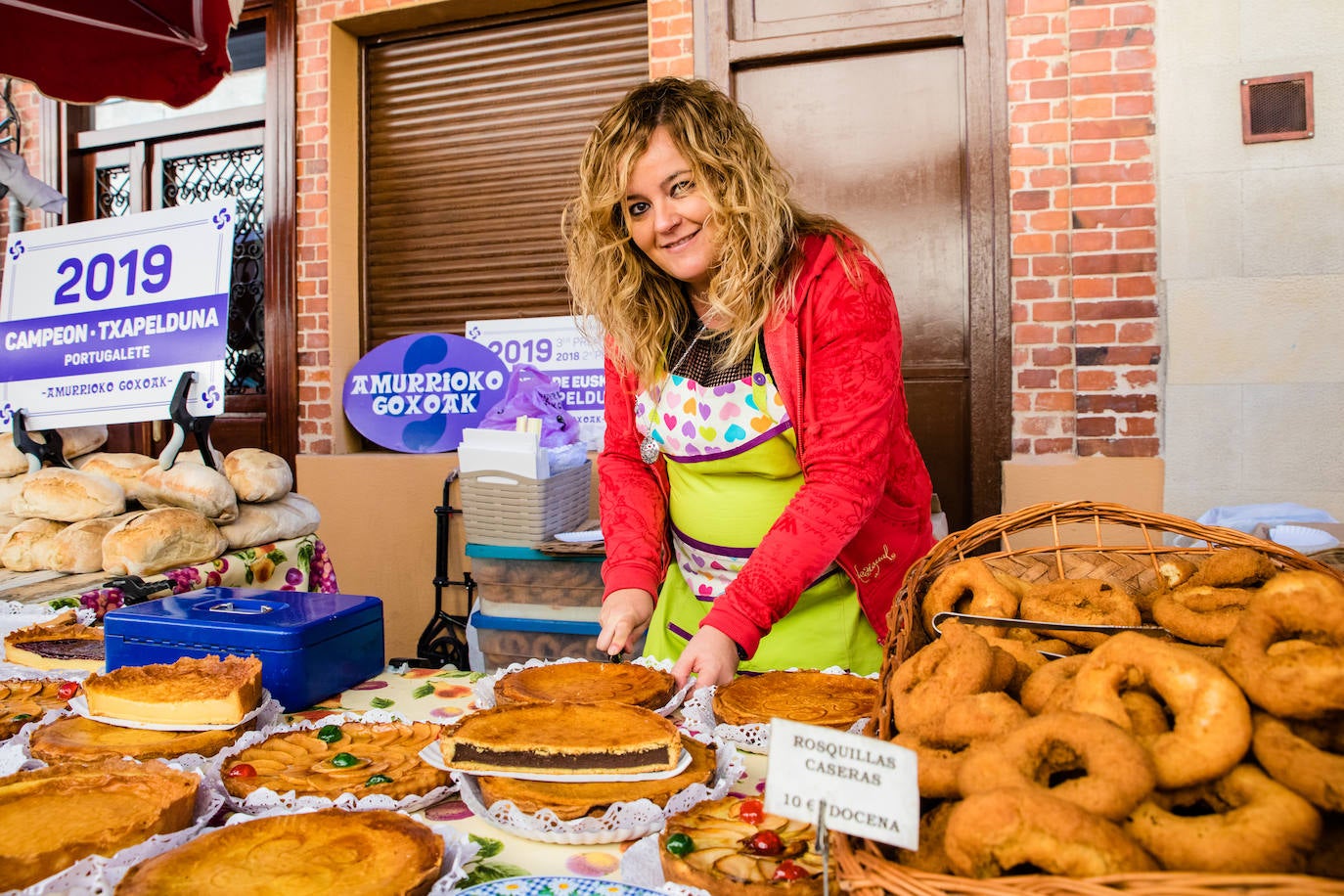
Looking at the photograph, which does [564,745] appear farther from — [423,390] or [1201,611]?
[423,390]

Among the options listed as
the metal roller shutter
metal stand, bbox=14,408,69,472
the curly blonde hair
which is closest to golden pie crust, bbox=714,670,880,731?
the curly blonde hair

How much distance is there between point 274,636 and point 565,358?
3.21 m

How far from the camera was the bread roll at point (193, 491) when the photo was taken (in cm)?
290

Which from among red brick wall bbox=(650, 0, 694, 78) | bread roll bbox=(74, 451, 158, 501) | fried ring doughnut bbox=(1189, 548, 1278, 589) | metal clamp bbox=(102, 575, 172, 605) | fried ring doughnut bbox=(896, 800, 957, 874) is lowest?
fried ring doughnut bbox=(896, 800, 957, 874)

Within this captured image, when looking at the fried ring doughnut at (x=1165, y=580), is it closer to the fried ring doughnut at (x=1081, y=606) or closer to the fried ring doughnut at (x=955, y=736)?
the fried ring doughnut at (x=1081, y=606)

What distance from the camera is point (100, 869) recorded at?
93 centimetres

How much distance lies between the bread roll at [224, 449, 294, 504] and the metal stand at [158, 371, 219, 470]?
77mm

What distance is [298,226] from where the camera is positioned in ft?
16.7

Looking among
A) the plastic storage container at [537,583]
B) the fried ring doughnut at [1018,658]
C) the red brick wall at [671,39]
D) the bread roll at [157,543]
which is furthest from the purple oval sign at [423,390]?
the fried ring doughnut at [1018,658]

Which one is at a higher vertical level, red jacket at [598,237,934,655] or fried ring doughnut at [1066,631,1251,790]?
red jacket at [598,237,934,655]

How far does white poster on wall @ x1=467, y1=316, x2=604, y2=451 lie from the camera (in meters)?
4.72

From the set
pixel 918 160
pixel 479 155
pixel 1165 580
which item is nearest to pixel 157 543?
pixel 1165 580

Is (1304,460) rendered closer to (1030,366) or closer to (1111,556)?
(1030,366)

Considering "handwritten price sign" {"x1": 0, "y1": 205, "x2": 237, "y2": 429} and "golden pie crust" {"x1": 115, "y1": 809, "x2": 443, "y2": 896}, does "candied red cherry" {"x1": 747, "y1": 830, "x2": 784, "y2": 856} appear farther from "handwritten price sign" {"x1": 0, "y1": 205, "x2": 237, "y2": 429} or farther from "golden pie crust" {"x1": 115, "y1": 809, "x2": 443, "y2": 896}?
"handwritten price sign" {"x1": 0, "y1": 205, "x2": 237, "y2": 429}
